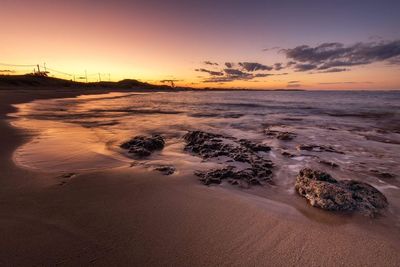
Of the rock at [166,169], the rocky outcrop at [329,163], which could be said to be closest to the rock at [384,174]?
the rocky outcrop at [329,163]

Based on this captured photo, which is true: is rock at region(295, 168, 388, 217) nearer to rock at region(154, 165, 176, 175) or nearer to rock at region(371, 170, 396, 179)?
rock at region(371, 170, 396, 179)

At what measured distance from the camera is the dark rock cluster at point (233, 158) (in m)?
4.56

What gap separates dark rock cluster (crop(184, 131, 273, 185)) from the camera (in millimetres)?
4559

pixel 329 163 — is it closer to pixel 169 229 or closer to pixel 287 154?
pixel 287 154

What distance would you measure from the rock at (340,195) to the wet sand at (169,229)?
195 mm

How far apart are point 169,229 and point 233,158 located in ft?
10.7

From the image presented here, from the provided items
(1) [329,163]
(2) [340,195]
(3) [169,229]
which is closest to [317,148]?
(1) [329,163]

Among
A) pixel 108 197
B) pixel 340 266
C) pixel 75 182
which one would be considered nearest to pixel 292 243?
pixel 340 266

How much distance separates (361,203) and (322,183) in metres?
0.56

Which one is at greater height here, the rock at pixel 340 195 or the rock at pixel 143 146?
the rock at pixel 143 146

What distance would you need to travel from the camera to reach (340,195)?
3.56 metres

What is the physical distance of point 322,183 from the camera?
12.7 feet

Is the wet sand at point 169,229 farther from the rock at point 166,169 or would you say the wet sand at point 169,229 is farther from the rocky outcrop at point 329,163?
the rocky outcrop at point 329,163

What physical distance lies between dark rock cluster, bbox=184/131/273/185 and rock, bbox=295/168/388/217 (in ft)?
2.67
